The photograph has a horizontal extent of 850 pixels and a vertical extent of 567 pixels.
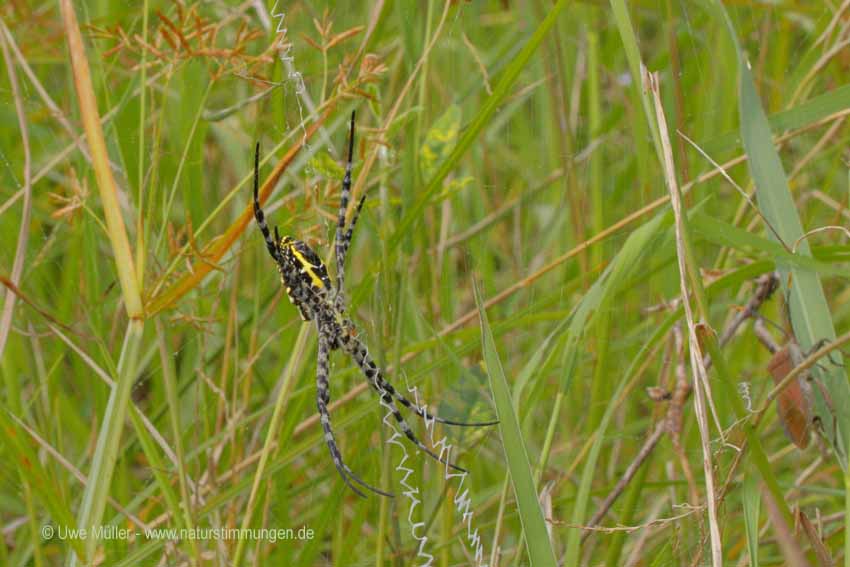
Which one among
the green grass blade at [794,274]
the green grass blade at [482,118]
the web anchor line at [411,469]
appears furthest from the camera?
the web anchor line at [411,469]

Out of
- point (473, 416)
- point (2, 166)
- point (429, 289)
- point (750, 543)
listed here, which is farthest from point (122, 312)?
point (750, 543)

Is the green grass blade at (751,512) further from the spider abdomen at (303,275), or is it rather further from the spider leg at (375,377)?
the spider abdomen at (303,275)

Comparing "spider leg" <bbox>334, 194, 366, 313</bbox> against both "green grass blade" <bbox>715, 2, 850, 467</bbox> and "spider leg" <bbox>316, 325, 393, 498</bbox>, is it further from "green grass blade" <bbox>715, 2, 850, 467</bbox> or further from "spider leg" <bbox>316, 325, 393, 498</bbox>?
"green grass blade" <bbox>715, 2, 850, 467</bbox>

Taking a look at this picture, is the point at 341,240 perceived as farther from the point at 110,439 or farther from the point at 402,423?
the point at 110,439

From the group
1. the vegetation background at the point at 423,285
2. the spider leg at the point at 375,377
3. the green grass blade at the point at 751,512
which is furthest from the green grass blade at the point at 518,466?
the spider leg at the point at 375,377

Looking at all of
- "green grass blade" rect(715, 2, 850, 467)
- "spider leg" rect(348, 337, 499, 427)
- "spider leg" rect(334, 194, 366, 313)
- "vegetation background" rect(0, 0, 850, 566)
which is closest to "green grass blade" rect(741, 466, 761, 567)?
"vegetation background" rect(0, 0, 850, 566)

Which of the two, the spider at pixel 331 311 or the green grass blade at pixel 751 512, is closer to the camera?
the green grass blade at pixel 751 512
